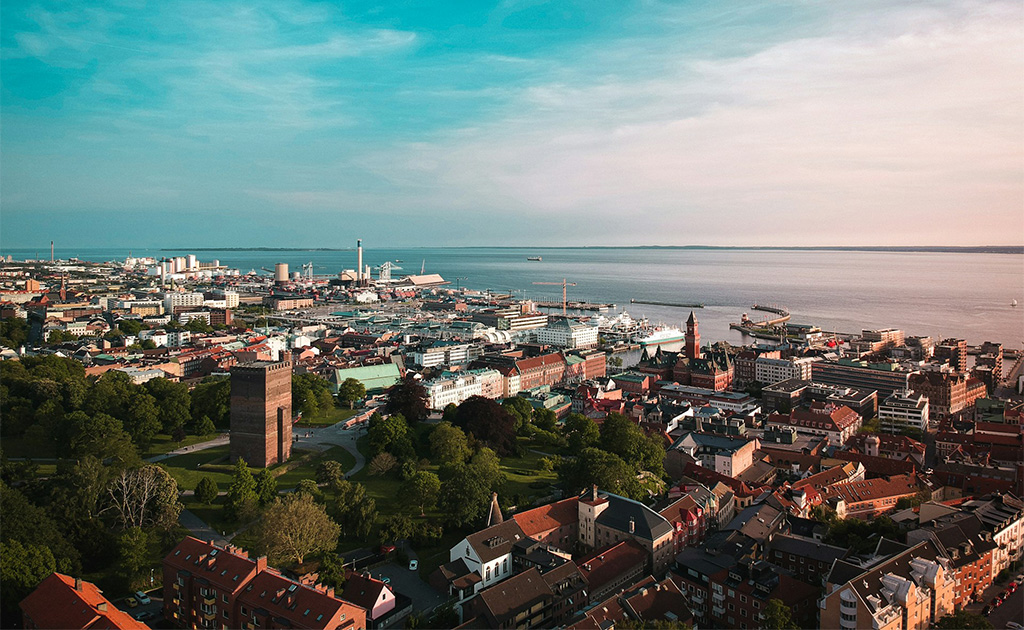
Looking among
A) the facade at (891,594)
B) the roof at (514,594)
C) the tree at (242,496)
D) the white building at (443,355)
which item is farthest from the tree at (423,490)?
the white building at (443,355)

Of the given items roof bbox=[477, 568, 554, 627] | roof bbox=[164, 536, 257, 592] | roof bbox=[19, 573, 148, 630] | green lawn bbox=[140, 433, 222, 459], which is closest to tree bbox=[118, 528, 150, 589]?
roof bbox=[164, 536, 257, 592]

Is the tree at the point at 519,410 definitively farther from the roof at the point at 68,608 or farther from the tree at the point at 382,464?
the roof at the point at 68,608

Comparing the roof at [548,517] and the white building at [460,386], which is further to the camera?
the white building at [460,386]

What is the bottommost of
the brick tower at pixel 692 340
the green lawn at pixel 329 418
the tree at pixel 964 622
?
the green lawn at pixel 329 418

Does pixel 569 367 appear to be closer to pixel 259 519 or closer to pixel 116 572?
pixel 259 519

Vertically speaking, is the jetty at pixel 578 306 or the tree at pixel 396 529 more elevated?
the jetty at pixel 578 306

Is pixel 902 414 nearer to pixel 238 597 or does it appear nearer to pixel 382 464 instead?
pixel 382 464

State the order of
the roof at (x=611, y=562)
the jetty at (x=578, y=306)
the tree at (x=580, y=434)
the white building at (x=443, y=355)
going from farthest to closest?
1. the jetty at (x=578, y=306)
2. the white building at (x=443, y=355)
3. the tree at (x=580, y=434)
4. the roof at (x=611, y=562)

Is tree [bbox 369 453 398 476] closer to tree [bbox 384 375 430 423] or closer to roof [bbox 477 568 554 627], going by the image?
tree [bbox 384 375 430 423]
